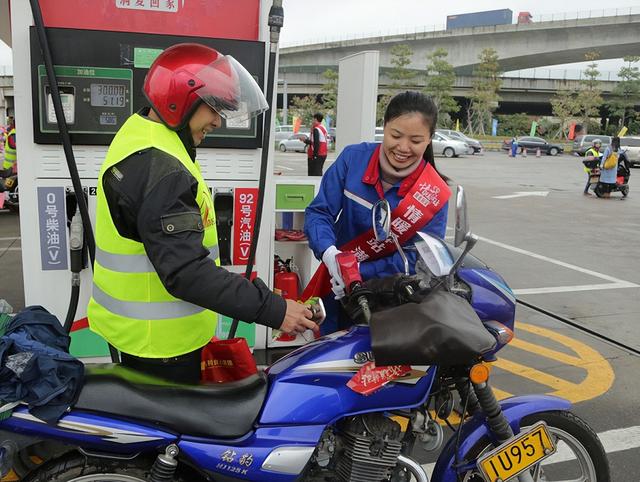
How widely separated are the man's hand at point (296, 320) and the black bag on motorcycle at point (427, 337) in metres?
0.22

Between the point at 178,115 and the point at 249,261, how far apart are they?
198 centimetres

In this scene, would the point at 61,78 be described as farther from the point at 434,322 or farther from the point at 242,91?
the point at 434,322

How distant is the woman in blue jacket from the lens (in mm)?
2676

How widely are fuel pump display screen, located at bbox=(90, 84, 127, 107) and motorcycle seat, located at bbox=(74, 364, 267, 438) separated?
6.64ft

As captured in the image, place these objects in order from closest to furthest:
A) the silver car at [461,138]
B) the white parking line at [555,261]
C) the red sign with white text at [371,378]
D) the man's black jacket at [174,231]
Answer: the man's black jacket at [174,231] < the red sign with white text at [371,378] < the white parking line at [555,261] < the silver car at [461,138]

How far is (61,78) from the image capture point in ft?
11.2

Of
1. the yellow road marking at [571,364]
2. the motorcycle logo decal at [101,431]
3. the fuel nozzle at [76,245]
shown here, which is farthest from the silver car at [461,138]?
the motorcycle logo decal at [101,431]

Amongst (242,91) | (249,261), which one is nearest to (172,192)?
(242,91)

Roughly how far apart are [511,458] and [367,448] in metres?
0.57

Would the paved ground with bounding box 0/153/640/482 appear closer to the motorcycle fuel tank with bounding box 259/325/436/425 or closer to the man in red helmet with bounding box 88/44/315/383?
the motorcycle fuel tank with bounding box 259/325/436/425

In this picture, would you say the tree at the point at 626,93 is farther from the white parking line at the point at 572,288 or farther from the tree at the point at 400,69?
the white parking line at the point at 572,288

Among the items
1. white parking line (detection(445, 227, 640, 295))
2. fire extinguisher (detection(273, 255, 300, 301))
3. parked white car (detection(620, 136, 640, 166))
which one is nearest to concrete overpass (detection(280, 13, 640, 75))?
parked white car (detection(620, 136, 640, 166))

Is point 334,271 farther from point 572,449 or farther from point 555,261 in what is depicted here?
point 555,261

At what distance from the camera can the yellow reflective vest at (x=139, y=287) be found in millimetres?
1877
